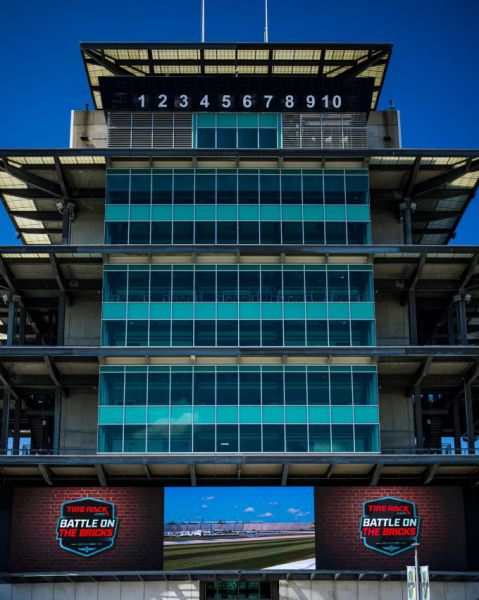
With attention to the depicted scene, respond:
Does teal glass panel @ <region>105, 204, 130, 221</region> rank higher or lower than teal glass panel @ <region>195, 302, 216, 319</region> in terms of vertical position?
higher

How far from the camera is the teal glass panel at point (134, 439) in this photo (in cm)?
5009

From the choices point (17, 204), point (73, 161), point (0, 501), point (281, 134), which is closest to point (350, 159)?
point (281, 134)

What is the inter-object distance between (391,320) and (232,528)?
1564 centimetres

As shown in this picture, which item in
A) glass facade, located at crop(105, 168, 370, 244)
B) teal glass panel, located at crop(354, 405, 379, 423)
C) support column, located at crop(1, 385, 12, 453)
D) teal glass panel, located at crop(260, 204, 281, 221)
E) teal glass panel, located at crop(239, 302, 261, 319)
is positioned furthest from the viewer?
teal glass panel, located at crop(260, 204, 281, 221)

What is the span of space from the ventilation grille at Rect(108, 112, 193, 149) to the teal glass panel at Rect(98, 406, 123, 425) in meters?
15.5

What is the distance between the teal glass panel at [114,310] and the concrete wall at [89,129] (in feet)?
36.8

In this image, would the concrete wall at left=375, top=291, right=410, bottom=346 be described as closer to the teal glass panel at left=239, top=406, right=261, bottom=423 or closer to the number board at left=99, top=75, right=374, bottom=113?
the teal glass panel at left=239, top=406, right=261, bottom=423

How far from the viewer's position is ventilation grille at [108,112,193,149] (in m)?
55.1

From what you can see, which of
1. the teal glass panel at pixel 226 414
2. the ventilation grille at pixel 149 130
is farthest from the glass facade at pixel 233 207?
the teal glass panel at pixel 226 414

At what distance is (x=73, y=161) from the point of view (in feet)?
180

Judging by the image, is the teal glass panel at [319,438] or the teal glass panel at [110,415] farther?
the teal glass panel at [110,415]

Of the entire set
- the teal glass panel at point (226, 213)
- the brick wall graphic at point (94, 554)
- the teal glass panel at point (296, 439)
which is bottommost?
the brick wall graphic at point (94, 554)

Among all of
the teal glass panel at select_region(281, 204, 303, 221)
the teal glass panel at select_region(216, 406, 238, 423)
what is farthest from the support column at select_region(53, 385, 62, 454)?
the teal glass panel at select_region(281, 204, 303, 221)

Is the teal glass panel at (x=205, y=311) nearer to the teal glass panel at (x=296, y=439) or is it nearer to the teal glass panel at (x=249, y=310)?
the teal glass panel at (x=249, y=310)
